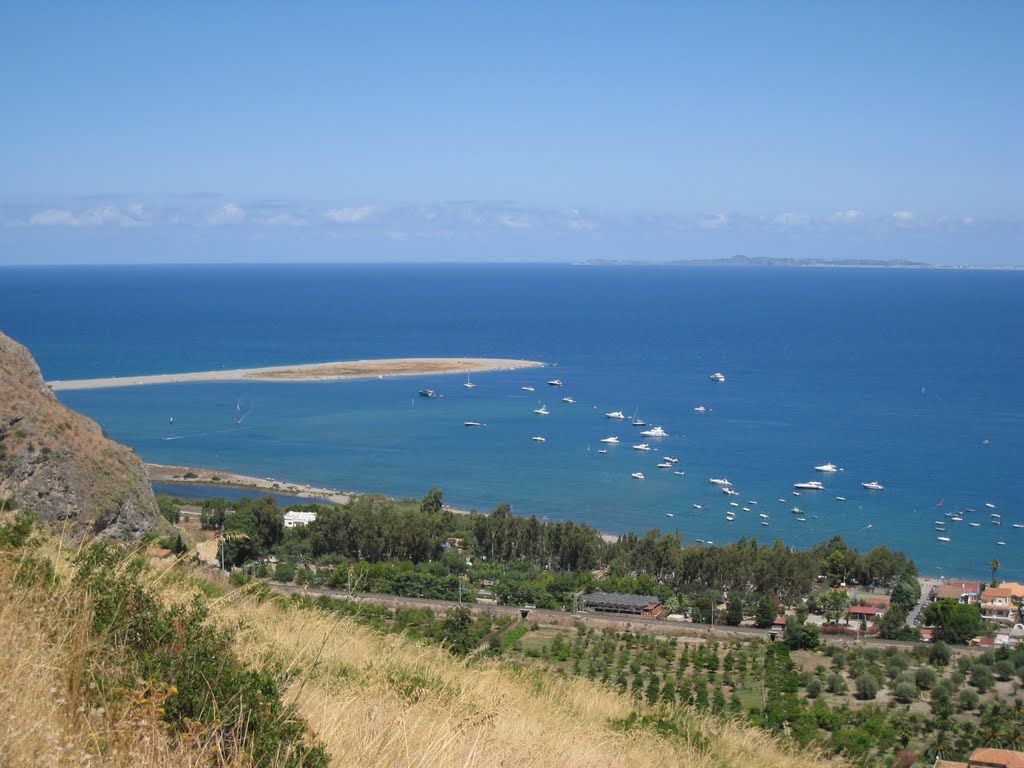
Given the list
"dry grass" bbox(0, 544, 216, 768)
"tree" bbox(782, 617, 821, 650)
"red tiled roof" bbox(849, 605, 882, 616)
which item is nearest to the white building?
"tree" bbox(782, 617, 821, 650)

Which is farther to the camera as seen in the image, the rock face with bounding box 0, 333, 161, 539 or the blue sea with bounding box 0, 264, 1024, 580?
the blue sea with bounding box 0, 264, 1024, 580

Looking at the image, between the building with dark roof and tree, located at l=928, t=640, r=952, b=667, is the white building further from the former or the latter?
tree, located at l=928, t=640, r=952, b=667

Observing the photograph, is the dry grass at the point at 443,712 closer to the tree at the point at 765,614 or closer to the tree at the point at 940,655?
the tree at the point at 940,655

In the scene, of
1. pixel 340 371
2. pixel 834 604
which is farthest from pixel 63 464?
pixel 340 371

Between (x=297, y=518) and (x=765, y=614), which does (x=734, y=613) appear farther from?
(x=297, y=518)

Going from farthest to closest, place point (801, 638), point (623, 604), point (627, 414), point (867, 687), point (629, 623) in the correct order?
1. point (627, 414)
2. point (623, 604)
3. point (629, 623)
4. point (801, 638)
5. point (867, 687)

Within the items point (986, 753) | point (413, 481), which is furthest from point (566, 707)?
point (413, 481)
